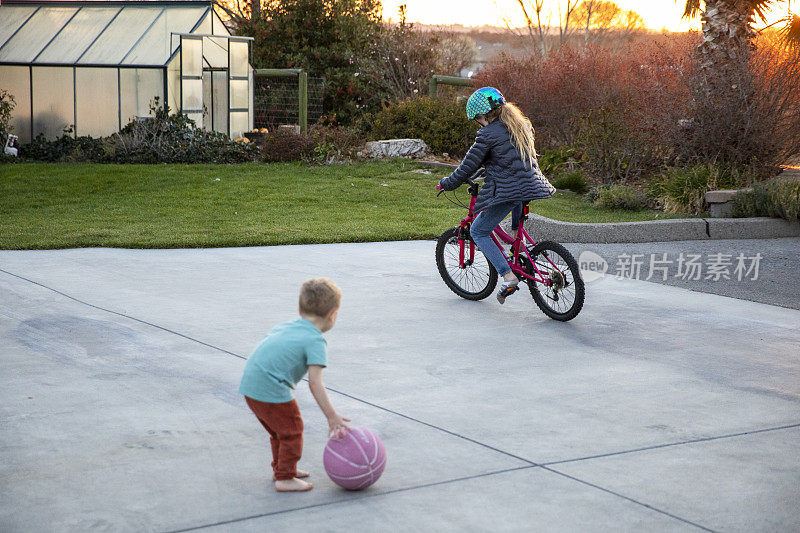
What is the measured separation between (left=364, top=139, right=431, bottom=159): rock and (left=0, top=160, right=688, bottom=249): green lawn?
0.80 meters

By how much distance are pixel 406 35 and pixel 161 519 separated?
24537 millimetres

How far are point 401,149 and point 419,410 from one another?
1463 centimetres

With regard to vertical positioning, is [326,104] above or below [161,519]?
above

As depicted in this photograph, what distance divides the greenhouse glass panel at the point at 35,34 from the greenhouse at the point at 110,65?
0.9 inches

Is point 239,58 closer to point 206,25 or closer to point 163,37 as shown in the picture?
point 206,25

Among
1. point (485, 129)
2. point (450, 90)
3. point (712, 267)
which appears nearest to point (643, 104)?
point (712, 267)

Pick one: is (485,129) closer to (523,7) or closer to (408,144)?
(408,144)

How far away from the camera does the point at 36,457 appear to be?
415 cm

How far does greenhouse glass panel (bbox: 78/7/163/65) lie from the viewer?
69.0 feet

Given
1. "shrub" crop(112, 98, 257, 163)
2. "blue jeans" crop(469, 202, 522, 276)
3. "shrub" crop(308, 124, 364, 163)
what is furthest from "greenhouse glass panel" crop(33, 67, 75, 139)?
"blue jeans" crop(469, 202, 522, 276)

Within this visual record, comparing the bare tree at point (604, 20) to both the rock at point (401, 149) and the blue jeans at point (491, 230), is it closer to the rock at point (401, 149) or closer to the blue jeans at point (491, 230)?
the rock at point (401, 149)

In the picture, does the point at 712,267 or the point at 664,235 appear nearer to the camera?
the point at 712,267

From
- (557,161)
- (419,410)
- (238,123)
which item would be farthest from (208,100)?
(419,410)

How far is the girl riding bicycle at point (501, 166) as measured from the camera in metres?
7.31
